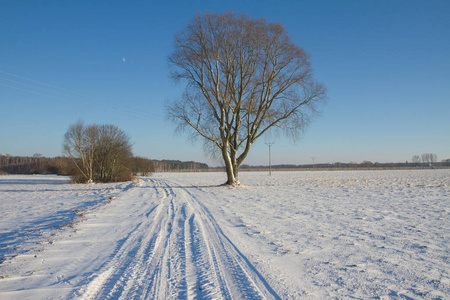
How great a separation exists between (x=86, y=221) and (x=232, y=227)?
4721mm

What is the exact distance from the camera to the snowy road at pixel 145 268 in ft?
11.4

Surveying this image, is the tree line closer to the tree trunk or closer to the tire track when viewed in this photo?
the tree trunk

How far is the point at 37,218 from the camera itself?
9.39 m

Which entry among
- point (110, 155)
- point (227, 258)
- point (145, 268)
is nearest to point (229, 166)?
point (227, 258)

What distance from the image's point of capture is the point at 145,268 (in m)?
4.33

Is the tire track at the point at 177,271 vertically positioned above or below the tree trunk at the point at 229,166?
below

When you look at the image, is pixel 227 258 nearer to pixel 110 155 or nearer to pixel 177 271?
pixel 177 271

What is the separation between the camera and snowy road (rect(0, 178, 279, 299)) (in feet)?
11.4

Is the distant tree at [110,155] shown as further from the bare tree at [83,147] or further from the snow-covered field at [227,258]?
the snow-covered field at [227,258]

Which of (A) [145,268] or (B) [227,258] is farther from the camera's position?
(B) [227,258]

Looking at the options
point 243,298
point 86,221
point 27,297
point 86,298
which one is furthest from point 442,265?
point 86,221

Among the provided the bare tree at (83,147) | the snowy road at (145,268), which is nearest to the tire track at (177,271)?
the snowy road at (145,268)

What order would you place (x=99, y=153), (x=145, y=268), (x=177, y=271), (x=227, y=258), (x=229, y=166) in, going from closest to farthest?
(x=177, y=271)
(x=145, y=268)
(x=227, y=258)
(x=229, y=166)
(x=99, y=153)

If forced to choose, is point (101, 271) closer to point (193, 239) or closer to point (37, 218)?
point (193, 239)
